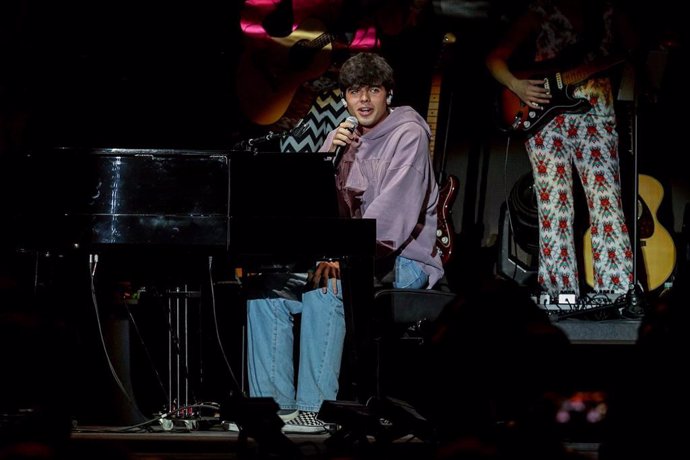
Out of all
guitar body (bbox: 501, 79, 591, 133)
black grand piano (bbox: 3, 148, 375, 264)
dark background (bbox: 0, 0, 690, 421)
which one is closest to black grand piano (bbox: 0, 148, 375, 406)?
black grand piano (bbox: 3, 148, 375, 264)

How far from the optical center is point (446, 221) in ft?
16.9

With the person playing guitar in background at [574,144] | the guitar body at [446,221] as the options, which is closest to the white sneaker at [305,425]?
the person playing guitar in background at [574,144]

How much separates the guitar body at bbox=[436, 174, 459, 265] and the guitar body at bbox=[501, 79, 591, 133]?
19.0 inches

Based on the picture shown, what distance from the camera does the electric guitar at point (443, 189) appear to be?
201 inches

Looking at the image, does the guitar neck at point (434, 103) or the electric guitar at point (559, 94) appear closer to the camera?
the electric guitar at point (559, 94)

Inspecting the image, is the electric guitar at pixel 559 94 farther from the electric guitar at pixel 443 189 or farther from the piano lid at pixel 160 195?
the piano lid at pixel 160 195

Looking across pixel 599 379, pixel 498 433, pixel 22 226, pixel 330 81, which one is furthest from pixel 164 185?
pixel 330 81

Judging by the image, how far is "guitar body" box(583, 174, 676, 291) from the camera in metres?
5.12

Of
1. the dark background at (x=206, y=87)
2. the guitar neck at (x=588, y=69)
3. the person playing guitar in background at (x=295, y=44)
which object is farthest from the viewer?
the person playing guitar in background at (x=295, y=44)

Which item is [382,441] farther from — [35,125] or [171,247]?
[35,125]

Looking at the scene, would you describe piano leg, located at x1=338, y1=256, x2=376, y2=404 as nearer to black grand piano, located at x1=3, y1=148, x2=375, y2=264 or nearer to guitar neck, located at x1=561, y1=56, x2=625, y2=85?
black grand piano, located at x1=3, y1=148, x2=375, y2=264

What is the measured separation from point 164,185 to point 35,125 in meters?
2.06

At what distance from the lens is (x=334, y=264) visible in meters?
3.69

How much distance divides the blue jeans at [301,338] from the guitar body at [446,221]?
1.32 metres
